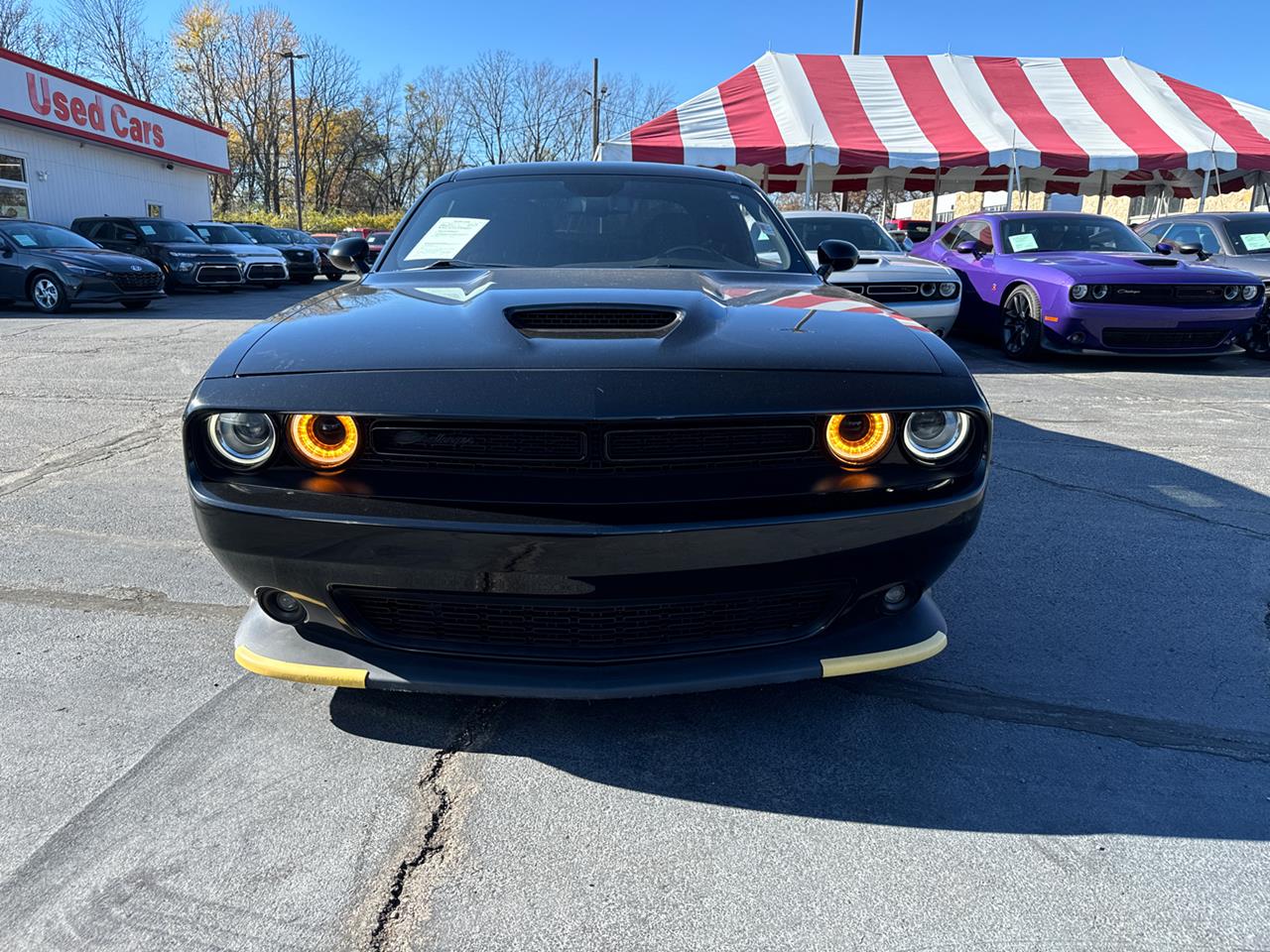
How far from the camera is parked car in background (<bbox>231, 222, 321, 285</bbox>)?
19.5m

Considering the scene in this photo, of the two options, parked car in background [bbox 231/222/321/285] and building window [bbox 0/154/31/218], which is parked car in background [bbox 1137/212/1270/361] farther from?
building window [bbox 0/154/31/218]

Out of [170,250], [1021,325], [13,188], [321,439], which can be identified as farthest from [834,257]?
[13,188]

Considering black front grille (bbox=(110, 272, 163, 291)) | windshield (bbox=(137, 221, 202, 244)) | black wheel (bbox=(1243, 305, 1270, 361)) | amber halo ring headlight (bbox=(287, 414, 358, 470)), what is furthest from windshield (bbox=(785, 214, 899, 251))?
windshield (bbox=(137, 221, 202, 244))

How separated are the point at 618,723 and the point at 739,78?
1517 cm

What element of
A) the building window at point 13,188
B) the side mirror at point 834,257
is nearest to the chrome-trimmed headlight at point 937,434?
the side mirror at point 834,257

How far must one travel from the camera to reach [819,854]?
1.73 meters

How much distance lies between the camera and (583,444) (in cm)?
171

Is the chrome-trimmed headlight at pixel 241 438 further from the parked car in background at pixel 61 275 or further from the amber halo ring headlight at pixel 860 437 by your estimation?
the parked car in background at pixel 61 275

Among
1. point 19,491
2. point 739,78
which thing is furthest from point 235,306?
point 19,491

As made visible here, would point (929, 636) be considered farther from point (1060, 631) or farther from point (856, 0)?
point (856, 0)

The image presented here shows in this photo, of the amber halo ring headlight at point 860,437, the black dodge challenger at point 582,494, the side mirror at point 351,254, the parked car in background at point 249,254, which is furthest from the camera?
the parked car in background at point 249,254

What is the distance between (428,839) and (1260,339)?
997 cm

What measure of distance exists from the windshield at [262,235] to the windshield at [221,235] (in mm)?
1144

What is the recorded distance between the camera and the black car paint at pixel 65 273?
38.9 feet
